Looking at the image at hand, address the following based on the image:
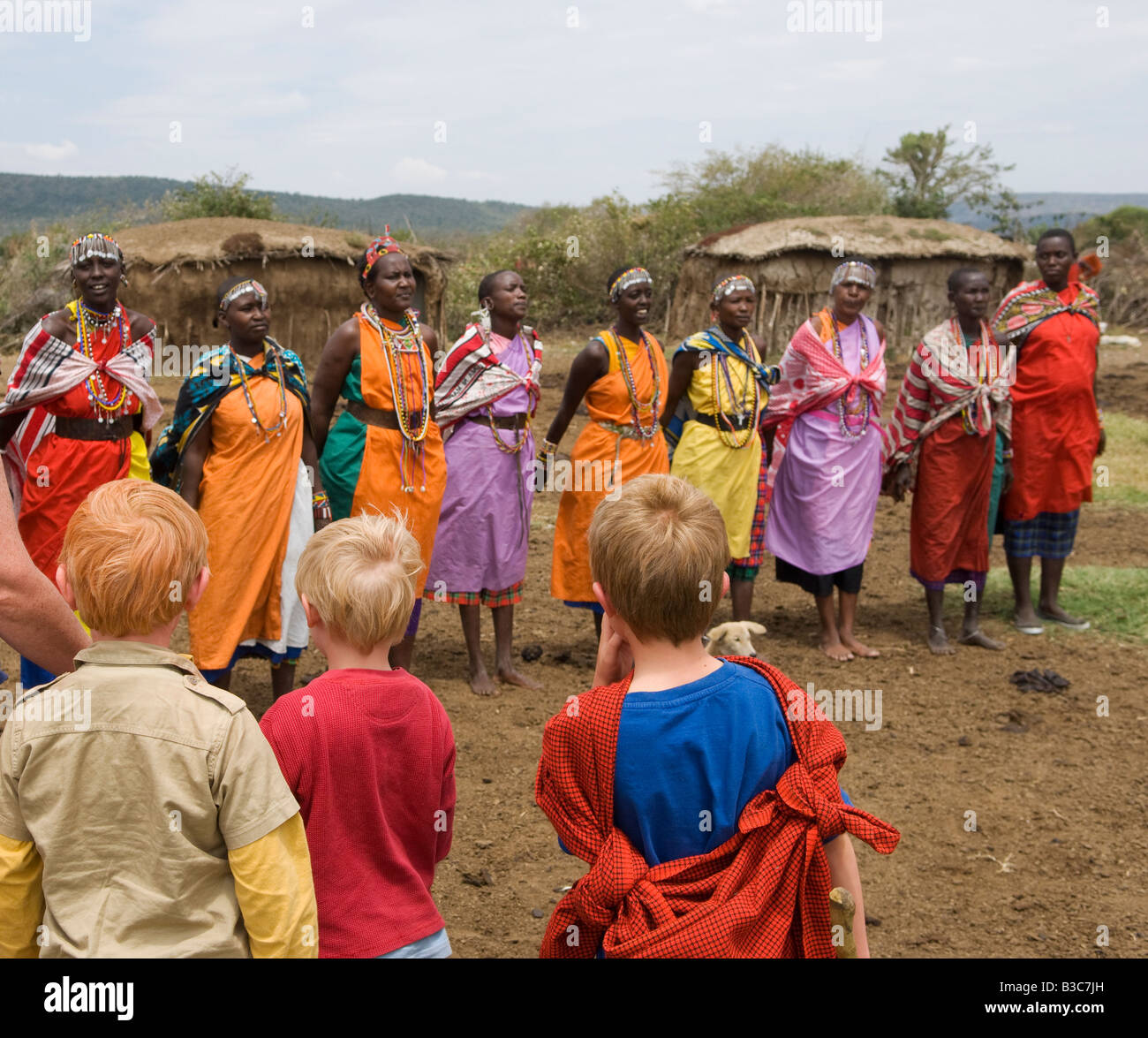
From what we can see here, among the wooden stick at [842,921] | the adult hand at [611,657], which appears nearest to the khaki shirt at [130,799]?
the adult hand at [611,657]

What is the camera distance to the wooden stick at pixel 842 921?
1.90m

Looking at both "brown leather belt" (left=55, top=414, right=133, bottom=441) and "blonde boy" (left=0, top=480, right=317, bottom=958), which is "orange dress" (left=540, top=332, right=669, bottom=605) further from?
"blonde boy" (left=0, top=480, right=317, bottom=958)

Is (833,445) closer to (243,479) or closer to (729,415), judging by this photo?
(729,415)

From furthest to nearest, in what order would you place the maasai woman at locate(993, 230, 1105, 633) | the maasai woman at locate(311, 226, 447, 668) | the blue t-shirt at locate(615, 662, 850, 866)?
the maasai woman at locate(993, 230, 1105, 633) → the maasai woman at locate(311, 226, 447, 668) → the blue t-shirt at locate(615, 662, 850, 866)

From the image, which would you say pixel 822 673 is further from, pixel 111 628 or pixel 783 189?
pixel 783 189

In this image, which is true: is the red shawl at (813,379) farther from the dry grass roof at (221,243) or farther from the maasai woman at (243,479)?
the dry grass roof at (221,243)

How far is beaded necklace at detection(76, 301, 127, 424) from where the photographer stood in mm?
Answer: 4652

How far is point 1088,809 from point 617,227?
20463 mm

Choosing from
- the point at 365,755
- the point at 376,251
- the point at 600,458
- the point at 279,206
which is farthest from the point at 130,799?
the point at 279,206

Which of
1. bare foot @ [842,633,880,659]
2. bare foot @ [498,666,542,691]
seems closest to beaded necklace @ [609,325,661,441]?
bare foot @ [498,666,542,691]

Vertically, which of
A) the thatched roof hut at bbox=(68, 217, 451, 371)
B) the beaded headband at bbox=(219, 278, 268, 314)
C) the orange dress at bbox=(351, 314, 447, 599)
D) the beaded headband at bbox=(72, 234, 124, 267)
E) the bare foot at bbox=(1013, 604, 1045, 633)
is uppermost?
the thatched roof hut at bbox=(68, 217, 451, 371)

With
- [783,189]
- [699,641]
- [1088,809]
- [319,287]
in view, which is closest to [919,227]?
[319,287]

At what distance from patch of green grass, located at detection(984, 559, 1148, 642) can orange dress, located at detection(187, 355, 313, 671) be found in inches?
176

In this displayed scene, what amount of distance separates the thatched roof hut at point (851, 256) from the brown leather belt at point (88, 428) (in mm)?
13598
